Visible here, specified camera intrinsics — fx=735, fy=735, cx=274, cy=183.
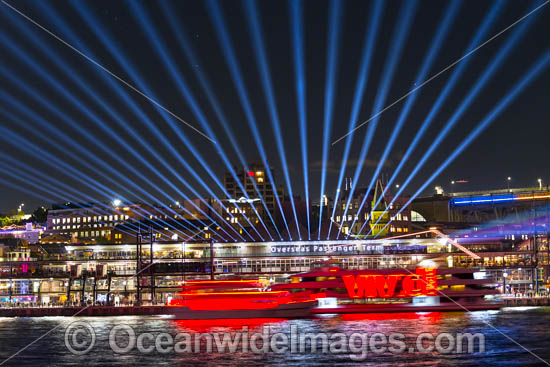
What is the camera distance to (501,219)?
169m

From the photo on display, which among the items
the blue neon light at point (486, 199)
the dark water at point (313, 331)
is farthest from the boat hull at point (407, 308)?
the blue neon light at point (486, 199)

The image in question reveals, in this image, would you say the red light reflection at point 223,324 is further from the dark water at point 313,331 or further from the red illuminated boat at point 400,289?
the red illuminated boat at point 400,289

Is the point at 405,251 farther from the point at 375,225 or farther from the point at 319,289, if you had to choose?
the point at 375,225

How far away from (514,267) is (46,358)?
76.5 metres

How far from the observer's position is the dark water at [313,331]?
42.9m

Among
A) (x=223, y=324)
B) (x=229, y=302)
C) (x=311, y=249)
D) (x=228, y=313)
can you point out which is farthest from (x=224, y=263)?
(x=223, y=324)

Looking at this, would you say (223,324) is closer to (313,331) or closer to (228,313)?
(228,313)

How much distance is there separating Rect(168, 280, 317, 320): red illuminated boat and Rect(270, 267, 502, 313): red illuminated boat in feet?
17.7

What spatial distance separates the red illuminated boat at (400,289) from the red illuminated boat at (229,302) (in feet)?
17.7

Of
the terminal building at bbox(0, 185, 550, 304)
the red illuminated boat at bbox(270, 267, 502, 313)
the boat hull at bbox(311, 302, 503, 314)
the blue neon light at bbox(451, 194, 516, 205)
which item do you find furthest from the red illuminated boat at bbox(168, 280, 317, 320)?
the blue neon light at bbox(451, 194, 516, 205)

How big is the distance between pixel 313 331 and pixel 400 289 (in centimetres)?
2620

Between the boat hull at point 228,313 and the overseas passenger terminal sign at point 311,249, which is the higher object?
the overseas passenger terminal sign at point 311,249

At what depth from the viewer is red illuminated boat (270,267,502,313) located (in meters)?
80.0

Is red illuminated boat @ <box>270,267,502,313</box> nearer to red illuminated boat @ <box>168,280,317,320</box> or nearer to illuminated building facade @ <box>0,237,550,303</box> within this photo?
red illuminated boat @ <box>168,280,317,320</box>
